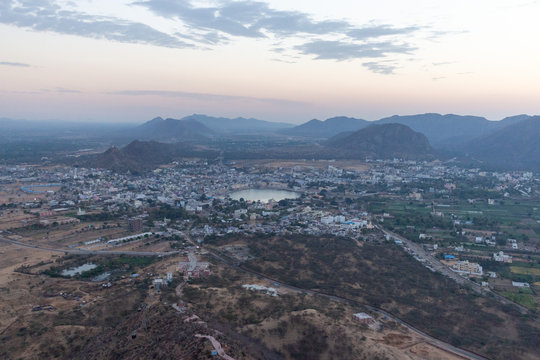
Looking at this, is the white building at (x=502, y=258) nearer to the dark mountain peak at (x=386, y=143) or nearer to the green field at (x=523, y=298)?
the green field at (x=523, y=298)

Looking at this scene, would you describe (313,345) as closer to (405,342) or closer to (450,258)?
(405,342)

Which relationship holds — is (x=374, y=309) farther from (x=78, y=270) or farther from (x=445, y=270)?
(x=78, y=270)

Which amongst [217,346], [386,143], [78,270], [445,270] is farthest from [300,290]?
[386,143]

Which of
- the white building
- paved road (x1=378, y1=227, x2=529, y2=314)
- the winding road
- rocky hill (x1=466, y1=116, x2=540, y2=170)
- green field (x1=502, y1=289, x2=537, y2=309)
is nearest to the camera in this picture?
the winding road

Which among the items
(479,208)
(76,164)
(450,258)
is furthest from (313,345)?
(76,164)

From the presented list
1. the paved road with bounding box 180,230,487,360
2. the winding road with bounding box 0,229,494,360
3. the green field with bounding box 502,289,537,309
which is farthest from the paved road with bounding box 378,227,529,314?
the winding road with bounding box 0,229,494,360

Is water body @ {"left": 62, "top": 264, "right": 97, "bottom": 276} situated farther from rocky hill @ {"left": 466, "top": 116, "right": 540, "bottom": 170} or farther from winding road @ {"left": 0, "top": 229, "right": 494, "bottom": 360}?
rocky hill @ {"left": 466, "top": 116, "right": 540, "bottom": 170}
